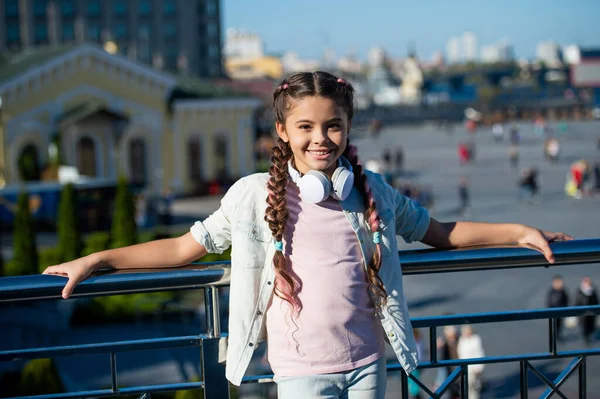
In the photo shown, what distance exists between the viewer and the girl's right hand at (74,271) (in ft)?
10.6

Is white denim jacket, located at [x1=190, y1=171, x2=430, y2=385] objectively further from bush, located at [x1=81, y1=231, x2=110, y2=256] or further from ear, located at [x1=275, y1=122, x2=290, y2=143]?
bush, located at [x1=81, y1=231, x2=110, y2=256]

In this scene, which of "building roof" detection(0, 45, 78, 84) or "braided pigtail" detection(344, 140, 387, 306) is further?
"building roof" detection(0, 45, 78, 84)

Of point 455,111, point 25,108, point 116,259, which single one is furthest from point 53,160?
point 455,111

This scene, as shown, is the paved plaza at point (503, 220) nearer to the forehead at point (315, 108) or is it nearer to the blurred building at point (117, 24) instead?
the forehead at point (315, 108)

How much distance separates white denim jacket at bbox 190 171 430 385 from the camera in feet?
10.0

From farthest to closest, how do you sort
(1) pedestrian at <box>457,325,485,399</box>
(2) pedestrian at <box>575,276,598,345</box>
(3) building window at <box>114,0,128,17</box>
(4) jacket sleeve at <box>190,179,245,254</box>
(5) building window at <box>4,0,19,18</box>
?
(3) building window at <box>114,0,128,17</box>, (5) building window at <box>4,0,19,18</box>, (2) pedestrian at <box>575,276,598,345</box>, (1) pedestrian at <box>457,325,485,399</box>, (4) jacket sleeve at <box>190,179,245,254</box>

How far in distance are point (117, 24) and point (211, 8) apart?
30.3 feet

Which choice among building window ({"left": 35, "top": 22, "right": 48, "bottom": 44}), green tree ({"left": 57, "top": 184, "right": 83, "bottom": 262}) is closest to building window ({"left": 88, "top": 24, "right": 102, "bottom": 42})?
building window ({"left": 35, "top": 22, "right": 48, "bottom": 44})

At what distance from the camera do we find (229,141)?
40.0m

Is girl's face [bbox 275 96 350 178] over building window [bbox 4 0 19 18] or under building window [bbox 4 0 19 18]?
under

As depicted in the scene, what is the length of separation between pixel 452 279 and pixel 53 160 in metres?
19.1

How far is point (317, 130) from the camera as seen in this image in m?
3.05

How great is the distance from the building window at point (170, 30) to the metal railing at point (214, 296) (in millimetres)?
83025

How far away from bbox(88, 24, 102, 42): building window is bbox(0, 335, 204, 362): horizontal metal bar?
81069 millimetres
